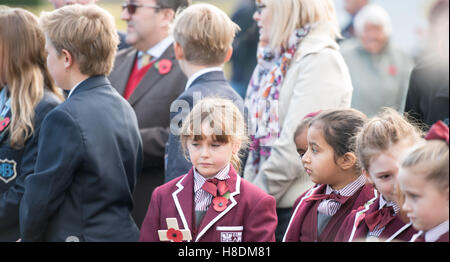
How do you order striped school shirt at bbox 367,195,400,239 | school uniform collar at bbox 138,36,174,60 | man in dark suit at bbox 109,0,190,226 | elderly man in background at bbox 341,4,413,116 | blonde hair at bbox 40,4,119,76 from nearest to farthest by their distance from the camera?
1. striped school shirt at bbox 367,195,400,239
2. blonde hair at bbox 40,4,119,76
3. man in dark suit at bbox 109,0,190,226
4. school uniform collar at bbox 138,36,174,60
5. elderly man in background at bbox 341,4,413,116

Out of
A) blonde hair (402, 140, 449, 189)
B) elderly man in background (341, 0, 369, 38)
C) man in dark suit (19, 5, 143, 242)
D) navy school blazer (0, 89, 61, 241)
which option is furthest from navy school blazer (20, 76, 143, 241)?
elderly man in background (341, 0, 369, 38)

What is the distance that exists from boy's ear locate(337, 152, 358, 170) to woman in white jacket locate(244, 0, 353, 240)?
64 cm

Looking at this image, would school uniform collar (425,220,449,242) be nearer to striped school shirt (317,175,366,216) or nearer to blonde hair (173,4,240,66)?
striped school shirt (317,175,366,216)

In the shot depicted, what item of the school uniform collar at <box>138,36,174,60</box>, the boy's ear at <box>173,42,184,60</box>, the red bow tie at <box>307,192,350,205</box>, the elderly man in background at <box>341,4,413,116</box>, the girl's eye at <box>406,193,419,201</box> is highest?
the boy's ear at <box>173,42,184,60</box>

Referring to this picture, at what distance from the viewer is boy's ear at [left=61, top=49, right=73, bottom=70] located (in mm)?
3576

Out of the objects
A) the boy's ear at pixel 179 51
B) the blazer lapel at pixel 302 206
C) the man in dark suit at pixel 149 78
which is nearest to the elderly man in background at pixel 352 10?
the man in dark suit at pixel 149 78

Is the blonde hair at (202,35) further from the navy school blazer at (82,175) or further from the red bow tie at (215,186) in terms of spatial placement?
the red bow tie at (215,186)

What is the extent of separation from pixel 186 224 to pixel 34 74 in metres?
1.46

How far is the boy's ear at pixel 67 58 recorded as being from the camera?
3576 mm

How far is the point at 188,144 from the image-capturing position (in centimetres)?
328

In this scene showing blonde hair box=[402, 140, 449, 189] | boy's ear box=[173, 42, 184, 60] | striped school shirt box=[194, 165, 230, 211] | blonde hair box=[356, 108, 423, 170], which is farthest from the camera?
boy's ear box=[173, 42, 184, 60]

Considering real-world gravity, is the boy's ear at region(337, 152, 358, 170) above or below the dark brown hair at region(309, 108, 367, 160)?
below
